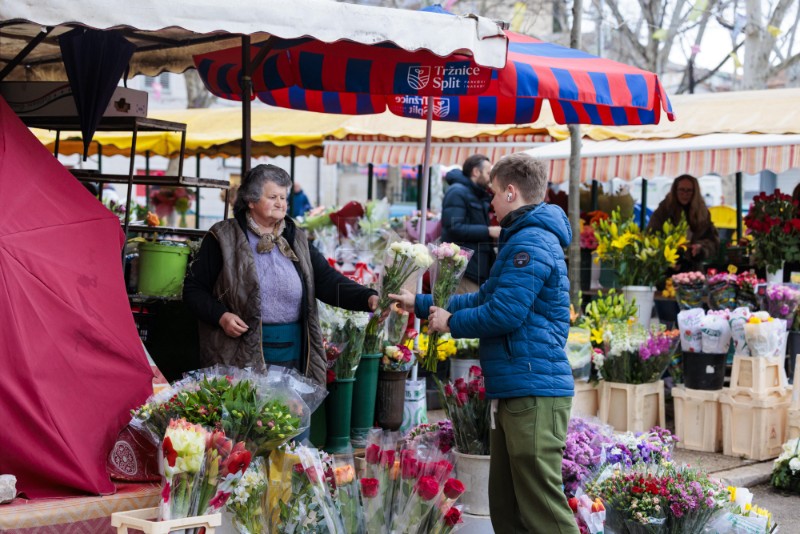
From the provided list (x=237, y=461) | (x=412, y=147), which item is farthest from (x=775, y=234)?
(x=237, y=461)

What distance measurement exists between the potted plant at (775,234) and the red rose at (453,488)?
18.8 feet

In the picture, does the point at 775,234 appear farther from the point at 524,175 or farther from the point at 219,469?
the point at 219,469

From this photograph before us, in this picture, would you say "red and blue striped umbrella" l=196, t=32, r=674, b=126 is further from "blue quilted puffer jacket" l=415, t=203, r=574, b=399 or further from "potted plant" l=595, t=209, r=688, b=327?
"potted plant" l=595, t=209, r=688, b=327

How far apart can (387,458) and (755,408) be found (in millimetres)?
3918

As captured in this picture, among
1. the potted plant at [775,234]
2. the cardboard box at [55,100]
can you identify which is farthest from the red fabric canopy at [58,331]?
the potted plant at [775,234]

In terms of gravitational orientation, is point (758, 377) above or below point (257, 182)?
below

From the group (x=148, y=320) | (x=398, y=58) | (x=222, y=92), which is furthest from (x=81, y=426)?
(x=222, y=92)

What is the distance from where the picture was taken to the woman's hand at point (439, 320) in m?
3.90

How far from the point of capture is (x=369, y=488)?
338 cm

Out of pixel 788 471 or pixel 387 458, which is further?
pixel 788 471

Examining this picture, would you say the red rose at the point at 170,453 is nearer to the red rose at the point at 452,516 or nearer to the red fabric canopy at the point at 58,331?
the red fabric canopy at the point at 58,331

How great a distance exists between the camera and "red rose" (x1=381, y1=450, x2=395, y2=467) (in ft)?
11.6

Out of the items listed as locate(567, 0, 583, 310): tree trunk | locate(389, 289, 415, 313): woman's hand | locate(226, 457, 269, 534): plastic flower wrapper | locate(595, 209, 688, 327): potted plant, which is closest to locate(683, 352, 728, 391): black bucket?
locate(567, 0, 583, 310): tree trunk

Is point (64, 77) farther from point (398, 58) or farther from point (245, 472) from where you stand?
point (245, 472)
